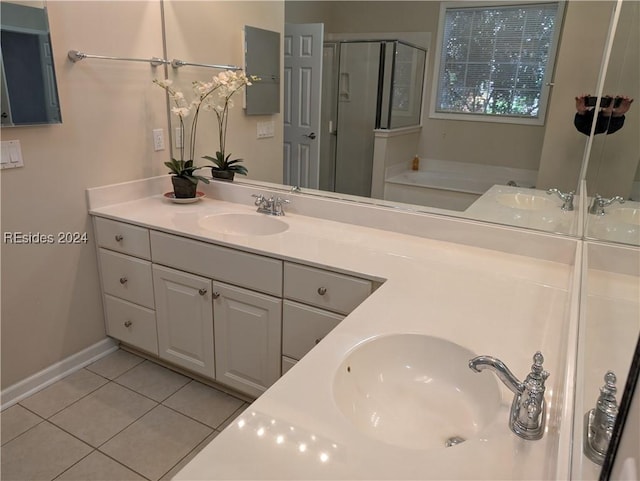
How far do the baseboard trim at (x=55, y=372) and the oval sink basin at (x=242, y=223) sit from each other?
947mm

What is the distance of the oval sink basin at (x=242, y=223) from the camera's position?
2.31m

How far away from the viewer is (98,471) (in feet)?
5.91

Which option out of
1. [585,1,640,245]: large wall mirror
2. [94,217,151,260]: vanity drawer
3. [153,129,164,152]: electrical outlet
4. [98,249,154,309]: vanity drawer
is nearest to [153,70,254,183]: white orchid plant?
[153,129,164,152]: electrical outlet

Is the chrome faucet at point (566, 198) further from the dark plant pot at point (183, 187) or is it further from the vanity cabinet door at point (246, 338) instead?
the dark plant pot at point (183, 187)

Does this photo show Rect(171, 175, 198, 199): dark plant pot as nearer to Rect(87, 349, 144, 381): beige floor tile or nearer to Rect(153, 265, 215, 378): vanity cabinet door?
Rect(153, 265, 215, 378): vanity cabinet door

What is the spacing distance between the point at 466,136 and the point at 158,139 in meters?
1.70

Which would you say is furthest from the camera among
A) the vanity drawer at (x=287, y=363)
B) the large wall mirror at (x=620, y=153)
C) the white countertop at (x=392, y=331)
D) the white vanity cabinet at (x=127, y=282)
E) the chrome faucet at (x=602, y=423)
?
the white vanity cabinet at (x=127, y=282)

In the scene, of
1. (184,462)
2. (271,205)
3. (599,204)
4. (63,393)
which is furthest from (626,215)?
(63,393)

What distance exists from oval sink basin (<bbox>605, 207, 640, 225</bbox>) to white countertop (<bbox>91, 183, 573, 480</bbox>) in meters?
0.33

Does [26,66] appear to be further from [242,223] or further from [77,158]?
[242,223]

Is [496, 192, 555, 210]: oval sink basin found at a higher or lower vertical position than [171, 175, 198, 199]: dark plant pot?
higher

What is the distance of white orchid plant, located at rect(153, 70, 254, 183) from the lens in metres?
2.50

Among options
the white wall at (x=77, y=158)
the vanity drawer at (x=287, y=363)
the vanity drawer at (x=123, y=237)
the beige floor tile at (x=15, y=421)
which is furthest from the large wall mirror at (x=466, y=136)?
the beige floor tile at (x=15, y=421)

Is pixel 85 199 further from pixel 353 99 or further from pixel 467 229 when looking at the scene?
pixel 467 229
